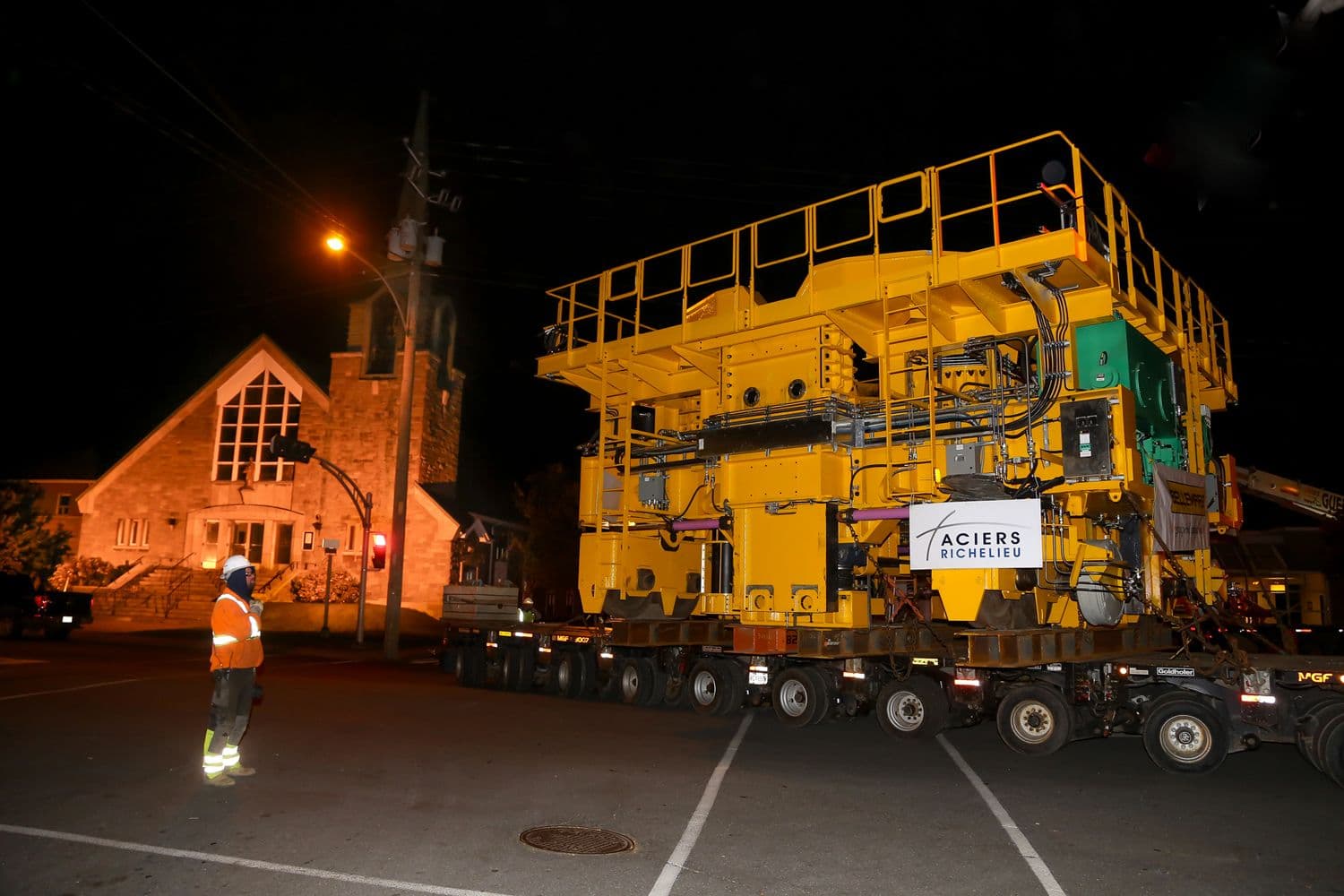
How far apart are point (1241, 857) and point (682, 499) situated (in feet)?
27.1

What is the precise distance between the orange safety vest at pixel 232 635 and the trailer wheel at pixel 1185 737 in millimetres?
8578

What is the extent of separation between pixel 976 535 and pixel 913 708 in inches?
111

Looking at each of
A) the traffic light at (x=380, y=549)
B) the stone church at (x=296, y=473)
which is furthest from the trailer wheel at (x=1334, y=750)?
the stone church at (x=296, y=473)

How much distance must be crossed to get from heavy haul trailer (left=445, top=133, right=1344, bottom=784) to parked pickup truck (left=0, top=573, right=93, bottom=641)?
19.6 metres

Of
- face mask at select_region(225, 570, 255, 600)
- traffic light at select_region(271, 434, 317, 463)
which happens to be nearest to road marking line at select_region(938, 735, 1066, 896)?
face mask at select_region(225, 570, 255, 600)

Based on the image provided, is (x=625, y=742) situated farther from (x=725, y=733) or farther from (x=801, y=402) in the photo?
(x=801, y=402)

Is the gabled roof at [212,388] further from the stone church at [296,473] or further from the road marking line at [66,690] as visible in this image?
the road marking line at [66,690]

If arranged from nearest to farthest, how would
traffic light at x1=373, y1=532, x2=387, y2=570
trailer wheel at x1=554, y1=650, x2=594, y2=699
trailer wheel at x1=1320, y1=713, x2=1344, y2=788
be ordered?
trailer wheel at x1=1320, y1=713, x2=1344, y2=788, trailer wheel at x1=554, y1=650, x2=594, y2=699, traffic light at x1=373, y1=532, x2=387, y2=570

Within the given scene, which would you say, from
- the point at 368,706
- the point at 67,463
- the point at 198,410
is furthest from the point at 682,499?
the point at 67,463

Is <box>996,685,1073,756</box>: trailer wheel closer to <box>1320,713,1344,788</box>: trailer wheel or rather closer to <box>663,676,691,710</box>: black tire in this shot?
<box>1320,713,1344,788</box>: trailer wheel

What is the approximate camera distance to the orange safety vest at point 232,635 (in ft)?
25.6

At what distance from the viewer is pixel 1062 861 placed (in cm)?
601

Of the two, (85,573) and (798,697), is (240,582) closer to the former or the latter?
(798,697)

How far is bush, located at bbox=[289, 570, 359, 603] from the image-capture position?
3203 centimetres
